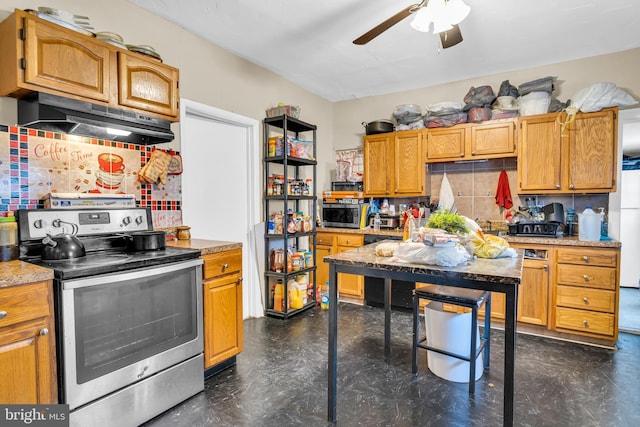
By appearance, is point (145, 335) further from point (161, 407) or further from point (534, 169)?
point (534, 169)

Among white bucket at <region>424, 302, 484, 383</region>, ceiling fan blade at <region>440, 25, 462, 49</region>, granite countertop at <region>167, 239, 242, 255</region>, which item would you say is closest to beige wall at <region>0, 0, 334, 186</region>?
granite countertop at <region>167, 239, 242, 255</region>

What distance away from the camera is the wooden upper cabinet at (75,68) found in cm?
168

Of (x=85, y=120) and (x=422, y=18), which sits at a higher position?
(x=422, y=18)

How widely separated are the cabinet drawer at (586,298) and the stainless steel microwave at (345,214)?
6.72 feet

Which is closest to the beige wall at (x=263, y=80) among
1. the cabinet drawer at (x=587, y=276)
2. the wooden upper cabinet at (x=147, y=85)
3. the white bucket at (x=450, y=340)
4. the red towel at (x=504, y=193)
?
the wooden upper cabinet at (x=147, y=85)

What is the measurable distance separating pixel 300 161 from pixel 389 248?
194cm

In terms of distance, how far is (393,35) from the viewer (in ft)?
9.43

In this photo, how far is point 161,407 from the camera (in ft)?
6.28

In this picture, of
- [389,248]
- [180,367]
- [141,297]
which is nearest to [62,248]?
[141,297]

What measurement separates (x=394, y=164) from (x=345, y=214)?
832mm

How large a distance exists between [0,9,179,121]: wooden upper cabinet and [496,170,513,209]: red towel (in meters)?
3.29

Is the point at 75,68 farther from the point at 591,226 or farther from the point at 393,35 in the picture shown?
the point at 591,226

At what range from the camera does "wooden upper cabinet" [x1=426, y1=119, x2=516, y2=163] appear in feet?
11.3
